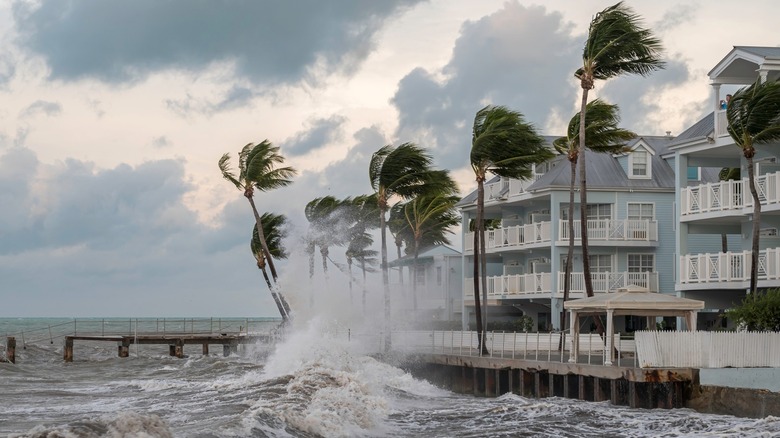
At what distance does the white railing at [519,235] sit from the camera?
55281 millimetres

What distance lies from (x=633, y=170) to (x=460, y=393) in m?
18.4

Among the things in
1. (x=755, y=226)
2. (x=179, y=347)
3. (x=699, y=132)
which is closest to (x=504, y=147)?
(x=699, y=132)

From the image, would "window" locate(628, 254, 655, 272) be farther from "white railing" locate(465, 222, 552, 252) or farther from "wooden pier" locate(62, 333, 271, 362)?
"wooden pier" locate(62, 333, 271, 362)

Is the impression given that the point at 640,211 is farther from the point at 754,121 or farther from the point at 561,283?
the point at 754,121

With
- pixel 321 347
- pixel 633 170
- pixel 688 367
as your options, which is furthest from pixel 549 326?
pixel 688 367

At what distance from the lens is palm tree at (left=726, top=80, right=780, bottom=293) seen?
35.0m

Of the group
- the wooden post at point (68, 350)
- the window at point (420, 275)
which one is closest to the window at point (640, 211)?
the window at point (420, 275)

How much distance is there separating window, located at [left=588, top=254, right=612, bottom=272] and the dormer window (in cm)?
426

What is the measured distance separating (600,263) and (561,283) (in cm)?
216

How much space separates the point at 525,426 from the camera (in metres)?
28.8

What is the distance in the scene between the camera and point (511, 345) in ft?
138

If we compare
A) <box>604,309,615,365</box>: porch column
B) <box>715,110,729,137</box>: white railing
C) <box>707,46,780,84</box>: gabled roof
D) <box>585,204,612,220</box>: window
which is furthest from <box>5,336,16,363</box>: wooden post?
<box>707,46,780,84</box>: gabled roof

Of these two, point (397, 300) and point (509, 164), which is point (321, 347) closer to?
point (509, 164)

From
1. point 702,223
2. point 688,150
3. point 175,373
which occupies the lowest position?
point 175,373
